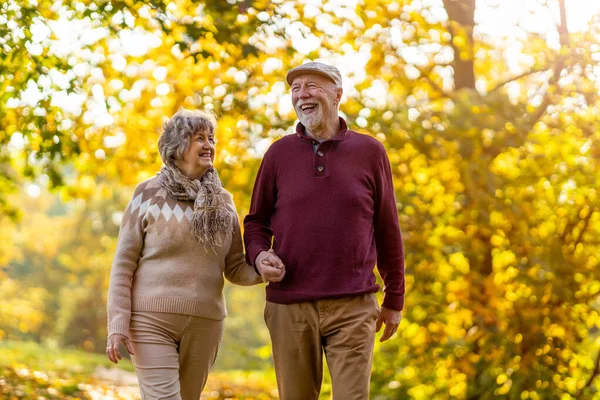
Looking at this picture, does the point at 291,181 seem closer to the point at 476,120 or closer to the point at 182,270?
the point at 182,270

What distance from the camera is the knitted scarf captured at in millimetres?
3771

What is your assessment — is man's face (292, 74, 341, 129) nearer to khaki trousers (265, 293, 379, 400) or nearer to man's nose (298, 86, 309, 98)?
man's nose (298, 86, 309, 98)

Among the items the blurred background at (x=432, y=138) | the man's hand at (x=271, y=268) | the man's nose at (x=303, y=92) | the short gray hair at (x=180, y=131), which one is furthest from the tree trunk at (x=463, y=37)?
the man's hand at (x=271, y=268)

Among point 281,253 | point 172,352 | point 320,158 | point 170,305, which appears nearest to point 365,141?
point 320,158

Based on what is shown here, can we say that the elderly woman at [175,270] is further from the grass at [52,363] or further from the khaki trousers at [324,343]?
the grass at [52,363]

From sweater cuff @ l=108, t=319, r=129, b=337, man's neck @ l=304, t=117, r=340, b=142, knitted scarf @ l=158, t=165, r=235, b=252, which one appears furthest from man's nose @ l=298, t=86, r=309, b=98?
sweater cuff @ l=108, t=319, r=129, b=337

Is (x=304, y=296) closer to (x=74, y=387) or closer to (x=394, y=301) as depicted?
(x=394, y=301)

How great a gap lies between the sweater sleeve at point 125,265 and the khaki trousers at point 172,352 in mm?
85

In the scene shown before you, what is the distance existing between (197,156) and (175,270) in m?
0.53

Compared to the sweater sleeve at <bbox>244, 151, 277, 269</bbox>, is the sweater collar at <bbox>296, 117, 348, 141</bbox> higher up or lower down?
higher up

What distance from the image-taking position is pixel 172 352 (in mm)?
3705

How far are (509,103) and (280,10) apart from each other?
2.04m

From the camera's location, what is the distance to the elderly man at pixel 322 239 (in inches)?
145

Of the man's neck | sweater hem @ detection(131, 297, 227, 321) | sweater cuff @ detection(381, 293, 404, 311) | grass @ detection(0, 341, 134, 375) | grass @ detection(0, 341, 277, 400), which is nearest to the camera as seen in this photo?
sweater hem @ detection(131, 297, 227, 321)
